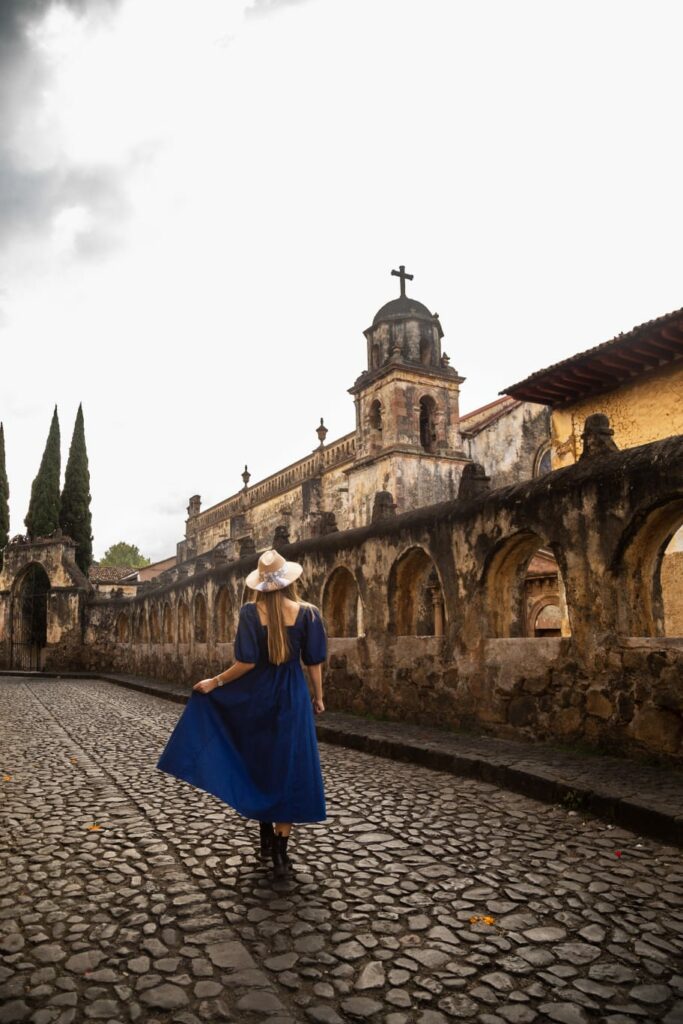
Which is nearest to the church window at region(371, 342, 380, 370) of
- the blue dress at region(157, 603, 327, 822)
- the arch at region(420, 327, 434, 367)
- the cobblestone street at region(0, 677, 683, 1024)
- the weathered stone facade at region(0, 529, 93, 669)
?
the arch at region(420, 327, 434, 367)

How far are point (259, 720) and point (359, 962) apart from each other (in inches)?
55.7

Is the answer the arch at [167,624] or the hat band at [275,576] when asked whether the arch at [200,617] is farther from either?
the hat band at [275,576]

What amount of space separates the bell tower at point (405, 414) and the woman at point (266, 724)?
1893cm

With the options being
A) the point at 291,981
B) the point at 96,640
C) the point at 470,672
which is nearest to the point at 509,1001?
the point at 291,981

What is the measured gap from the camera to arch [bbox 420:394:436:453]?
24516mm

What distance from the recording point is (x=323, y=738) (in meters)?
8.16

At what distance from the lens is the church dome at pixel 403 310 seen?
2459cm

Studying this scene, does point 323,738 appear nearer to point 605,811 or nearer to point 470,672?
point 470,672

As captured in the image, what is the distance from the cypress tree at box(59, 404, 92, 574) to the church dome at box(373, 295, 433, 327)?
686 inches

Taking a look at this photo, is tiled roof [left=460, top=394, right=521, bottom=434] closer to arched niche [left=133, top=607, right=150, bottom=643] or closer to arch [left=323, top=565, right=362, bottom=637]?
arched niche [left=133, top=607, right=150, bottom=643]

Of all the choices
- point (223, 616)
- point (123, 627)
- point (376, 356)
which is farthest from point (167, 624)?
point (376, 356)

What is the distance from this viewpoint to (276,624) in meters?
3.85

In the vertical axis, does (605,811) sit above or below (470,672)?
below

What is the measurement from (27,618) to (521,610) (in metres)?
26.1
